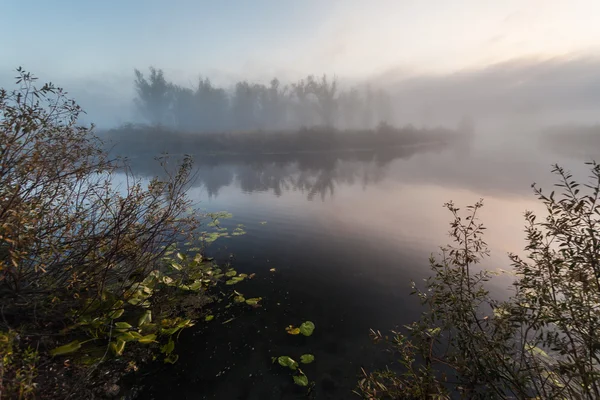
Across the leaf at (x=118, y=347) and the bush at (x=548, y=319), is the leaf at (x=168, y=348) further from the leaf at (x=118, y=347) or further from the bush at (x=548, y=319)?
the bush at (x=548, y=319)

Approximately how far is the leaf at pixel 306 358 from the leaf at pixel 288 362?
0.78ft

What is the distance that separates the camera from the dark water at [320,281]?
19.9 ft

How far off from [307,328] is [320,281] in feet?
10.4

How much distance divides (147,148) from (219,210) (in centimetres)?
9370

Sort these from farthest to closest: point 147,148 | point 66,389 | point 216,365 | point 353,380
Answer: point 147,148 < point 216,365 < point 353,380 < point 66,389

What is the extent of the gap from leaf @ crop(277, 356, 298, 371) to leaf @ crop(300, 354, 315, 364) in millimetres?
237

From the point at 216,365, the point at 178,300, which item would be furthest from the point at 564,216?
the point at 178,300

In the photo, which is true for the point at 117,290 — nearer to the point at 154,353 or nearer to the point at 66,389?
the point at 154,353

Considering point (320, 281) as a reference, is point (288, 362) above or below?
above

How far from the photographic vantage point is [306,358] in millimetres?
6527

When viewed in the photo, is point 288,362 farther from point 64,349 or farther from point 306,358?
point 64,349

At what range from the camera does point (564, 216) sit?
3.54 m

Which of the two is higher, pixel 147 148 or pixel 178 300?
pixel 147 148

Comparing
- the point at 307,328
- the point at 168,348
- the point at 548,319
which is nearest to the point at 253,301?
the point at 307,328
